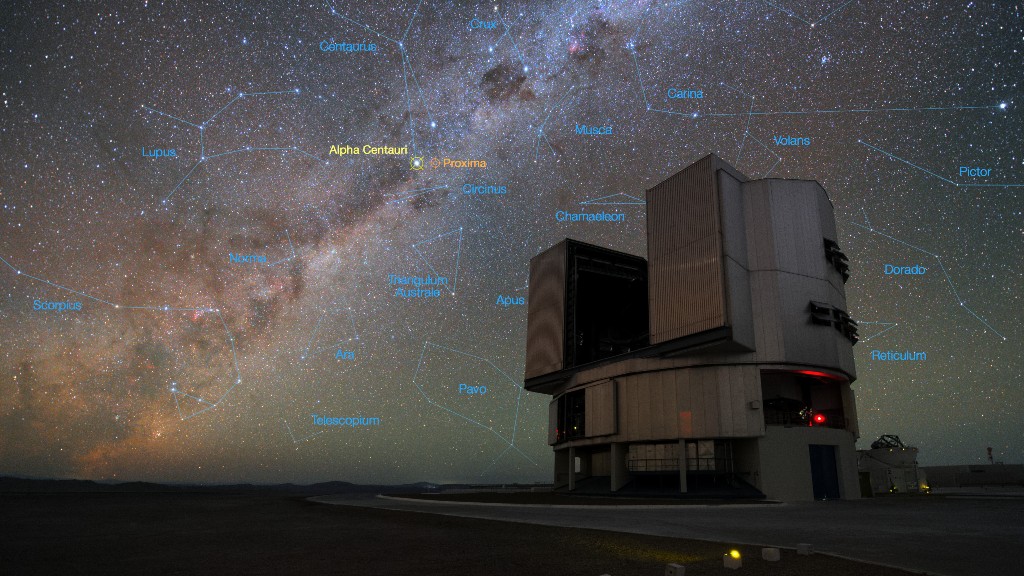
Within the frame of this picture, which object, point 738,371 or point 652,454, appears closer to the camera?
point 738,371

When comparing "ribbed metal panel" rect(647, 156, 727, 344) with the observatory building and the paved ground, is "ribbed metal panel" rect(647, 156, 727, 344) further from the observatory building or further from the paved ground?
the paved ground

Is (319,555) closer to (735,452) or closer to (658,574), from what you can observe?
(658,574)

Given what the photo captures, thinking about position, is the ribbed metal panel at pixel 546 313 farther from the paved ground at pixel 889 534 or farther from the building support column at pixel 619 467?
the paved ground at pixel 889 534

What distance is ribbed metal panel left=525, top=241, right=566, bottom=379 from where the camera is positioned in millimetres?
53531

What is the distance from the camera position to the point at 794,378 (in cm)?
4316

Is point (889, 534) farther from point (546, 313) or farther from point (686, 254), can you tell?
point (546, 313)

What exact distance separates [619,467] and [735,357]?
12.7 metres

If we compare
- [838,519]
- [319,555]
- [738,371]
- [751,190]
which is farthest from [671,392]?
[319,555]

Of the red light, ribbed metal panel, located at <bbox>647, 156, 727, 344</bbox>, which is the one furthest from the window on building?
the red light

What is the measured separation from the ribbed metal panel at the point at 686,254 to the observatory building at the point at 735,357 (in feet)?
0.28

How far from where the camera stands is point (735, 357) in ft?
126

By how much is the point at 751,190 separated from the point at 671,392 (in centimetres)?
1587

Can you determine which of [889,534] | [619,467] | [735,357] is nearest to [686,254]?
[735,357]

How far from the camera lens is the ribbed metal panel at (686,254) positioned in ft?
125
